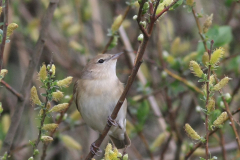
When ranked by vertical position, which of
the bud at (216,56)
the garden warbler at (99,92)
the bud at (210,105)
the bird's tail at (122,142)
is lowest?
the bird's tail at (122,142)

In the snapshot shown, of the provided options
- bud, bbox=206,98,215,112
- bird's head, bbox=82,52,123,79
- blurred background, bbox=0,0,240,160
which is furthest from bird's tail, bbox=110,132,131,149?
bud, bbox=206,98,215,112

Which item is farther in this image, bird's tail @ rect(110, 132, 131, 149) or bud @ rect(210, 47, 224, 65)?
bird's tail @ rect(110, 132, 131, 149)

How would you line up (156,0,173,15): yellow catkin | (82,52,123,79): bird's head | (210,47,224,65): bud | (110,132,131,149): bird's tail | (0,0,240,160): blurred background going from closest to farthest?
(156,0,173,15): yellow catkin, (210,47,224,65): bud, (82,52,123,79): bird's head, (110,132,131,149): bird's tail, (0,0,240,160): blurred background

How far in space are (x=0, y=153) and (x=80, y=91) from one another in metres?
1.19

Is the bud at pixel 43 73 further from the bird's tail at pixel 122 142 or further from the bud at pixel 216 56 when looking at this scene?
the bird's tail at pixel 122 142

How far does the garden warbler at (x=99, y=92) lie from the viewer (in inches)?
148

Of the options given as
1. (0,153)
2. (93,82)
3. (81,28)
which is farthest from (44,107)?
(81,28)

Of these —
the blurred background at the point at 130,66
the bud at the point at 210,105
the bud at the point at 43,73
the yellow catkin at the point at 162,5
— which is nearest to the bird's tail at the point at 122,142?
the blurred background at the point at 130,66

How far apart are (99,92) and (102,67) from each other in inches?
14.3

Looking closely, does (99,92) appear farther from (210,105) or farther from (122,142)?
(210,105)

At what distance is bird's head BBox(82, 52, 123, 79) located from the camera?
3975mm

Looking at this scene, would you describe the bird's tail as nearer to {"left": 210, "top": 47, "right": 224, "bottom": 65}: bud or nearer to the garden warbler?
the garden warbler

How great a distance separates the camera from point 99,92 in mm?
3770

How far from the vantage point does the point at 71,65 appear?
556 cm
